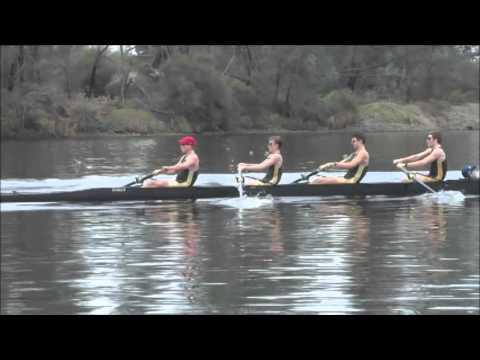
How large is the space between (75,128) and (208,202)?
29.6 metres

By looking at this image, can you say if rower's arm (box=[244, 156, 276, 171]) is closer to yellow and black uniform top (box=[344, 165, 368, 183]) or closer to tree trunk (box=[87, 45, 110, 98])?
yellow and black uniform top (box=[344, 165, 368, 183])

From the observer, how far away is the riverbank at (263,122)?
43844 mm

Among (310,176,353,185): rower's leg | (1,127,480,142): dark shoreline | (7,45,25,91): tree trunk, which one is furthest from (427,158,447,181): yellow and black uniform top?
(7,45,25,91): tree trunk

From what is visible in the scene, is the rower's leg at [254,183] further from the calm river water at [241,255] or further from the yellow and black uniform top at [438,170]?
the yellow and black uniform top at [438,170]

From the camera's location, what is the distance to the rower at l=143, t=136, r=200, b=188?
15.4 m

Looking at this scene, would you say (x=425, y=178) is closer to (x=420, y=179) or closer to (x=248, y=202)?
(x=420, y=179)

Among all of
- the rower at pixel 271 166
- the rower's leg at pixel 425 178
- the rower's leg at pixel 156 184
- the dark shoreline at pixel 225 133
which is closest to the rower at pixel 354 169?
the rower at pixel 271 166

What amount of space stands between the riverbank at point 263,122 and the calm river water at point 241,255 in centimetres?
2690

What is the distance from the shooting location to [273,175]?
1564 centimetres

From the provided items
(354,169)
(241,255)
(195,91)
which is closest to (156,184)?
(354,169)

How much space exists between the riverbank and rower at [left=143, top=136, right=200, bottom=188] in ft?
94.1

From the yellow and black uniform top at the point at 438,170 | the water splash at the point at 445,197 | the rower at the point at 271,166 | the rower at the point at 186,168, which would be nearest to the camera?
the rower at the point at 271,166

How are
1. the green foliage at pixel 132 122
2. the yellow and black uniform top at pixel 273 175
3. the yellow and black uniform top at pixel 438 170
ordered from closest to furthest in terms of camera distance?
the yellow and black uniform top at pixel 273 175 < the yellow and black uniform top at pixel 438 170 < the green foliage at pixel 132 122
